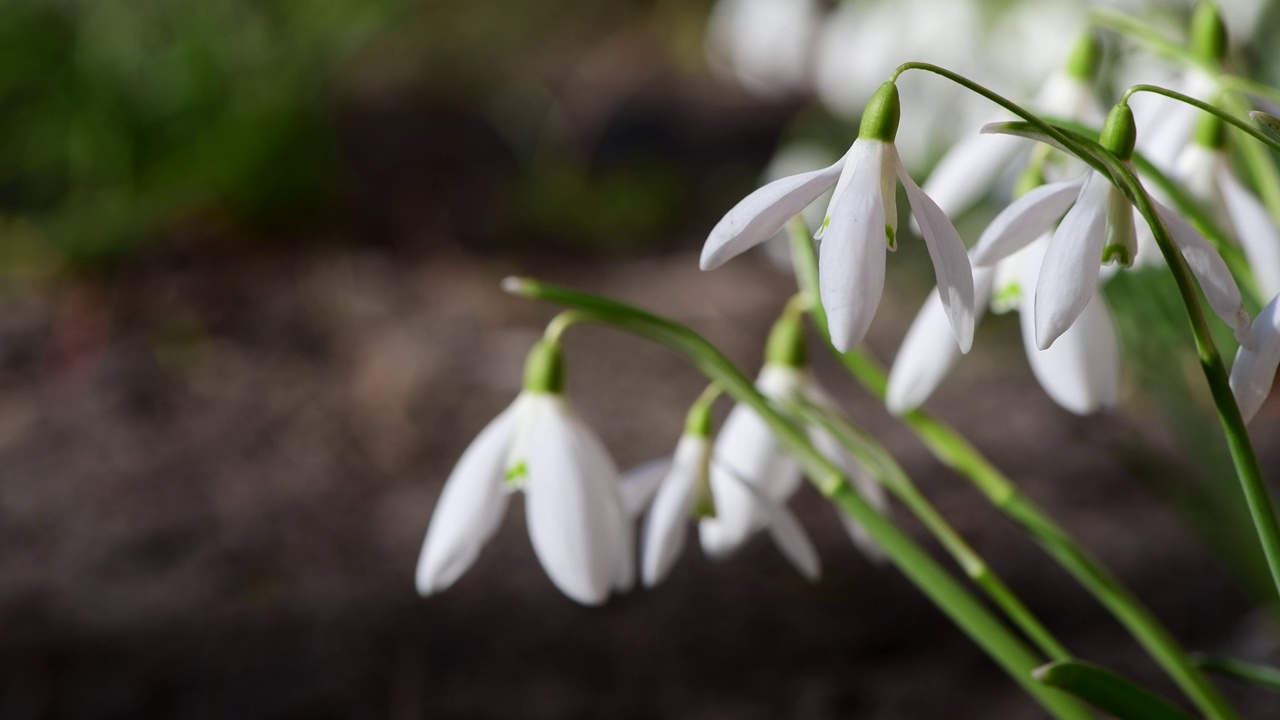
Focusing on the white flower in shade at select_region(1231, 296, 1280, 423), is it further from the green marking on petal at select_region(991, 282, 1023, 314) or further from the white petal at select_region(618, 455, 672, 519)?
the white petal at select_region(618, 455, 672, 519)

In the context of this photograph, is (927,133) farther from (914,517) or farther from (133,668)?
(133,668)

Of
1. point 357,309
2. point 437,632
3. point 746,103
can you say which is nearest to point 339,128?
point 357,309

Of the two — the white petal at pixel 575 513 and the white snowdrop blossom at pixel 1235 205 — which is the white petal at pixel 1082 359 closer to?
the white snowdrop blossom at pixel 1235 205

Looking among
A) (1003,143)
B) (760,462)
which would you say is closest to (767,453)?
(760,462)

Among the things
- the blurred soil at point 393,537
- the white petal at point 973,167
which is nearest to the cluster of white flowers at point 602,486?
the white petal at point 973,167

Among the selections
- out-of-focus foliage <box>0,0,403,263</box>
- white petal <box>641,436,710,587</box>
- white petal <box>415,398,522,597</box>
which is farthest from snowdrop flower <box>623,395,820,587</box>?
out-of-focus foliage <box>0,0,403,263</box>

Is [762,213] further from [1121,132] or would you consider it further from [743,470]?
[743,470]

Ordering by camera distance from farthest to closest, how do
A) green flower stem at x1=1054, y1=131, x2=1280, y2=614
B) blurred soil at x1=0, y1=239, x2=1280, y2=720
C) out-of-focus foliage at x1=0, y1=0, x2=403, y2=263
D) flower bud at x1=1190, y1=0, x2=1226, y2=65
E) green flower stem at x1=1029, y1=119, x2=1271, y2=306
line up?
out-of-focus foliage at x1=0, y1=0, x2=403, y2=263 → blurred soil at x1=0, y1=239, x2=1280, y2=720 → flower bud at x1=1190, y1=0, x2=1226, y2=65 → green flower stem at x1=1029, y1=119, x2=1271, y2=306 → green flower stem at x1=1054, y1=131, x2=1280, y2=614
